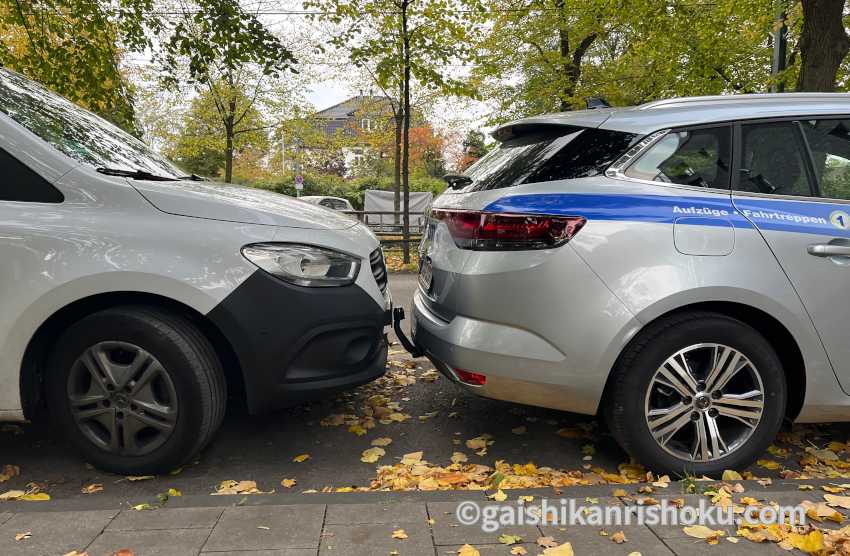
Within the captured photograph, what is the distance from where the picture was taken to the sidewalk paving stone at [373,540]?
2.05 metres

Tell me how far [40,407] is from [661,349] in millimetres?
2938

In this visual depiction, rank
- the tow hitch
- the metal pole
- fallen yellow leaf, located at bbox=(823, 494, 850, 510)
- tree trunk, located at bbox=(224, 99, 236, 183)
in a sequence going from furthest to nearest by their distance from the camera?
tree trunk, located at bbox=(224, 99, 236, 183)
the metal pole
the tow hitch
fallen yellow leaf, located at bbox=(823, 494, 850, 510)

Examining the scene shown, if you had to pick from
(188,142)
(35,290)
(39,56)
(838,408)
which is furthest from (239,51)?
(188,142)

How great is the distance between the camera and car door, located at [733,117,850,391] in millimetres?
2701

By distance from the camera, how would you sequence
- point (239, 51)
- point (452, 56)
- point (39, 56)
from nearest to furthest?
1. point (239, 51)
2. point (39, 56)
3. point (452, 56)

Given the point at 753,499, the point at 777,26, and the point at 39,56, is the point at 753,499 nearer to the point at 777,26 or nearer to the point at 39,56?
the point at 39,56

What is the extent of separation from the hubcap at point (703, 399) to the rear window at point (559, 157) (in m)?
0.96

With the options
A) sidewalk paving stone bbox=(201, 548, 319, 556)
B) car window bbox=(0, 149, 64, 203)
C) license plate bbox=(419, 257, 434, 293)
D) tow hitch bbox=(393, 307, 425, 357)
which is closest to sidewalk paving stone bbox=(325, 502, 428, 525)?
sidewalk paving stone bbox=(201, 548, 319, 556)

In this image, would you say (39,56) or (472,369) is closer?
(472,369)

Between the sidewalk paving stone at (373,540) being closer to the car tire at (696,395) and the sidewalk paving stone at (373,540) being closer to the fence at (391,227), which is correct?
the car tire at (696,395)

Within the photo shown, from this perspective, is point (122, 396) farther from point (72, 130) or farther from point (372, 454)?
point (72, 130)

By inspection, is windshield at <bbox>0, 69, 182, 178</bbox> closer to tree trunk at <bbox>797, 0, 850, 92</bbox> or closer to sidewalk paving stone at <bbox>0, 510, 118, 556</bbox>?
sidewalk paving stone at <bbox>0, 510, 118, 556</bbox>

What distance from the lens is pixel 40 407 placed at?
2861 mm

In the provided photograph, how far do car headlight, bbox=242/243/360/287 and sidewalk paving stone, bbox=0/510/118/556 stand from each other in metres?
1.18
